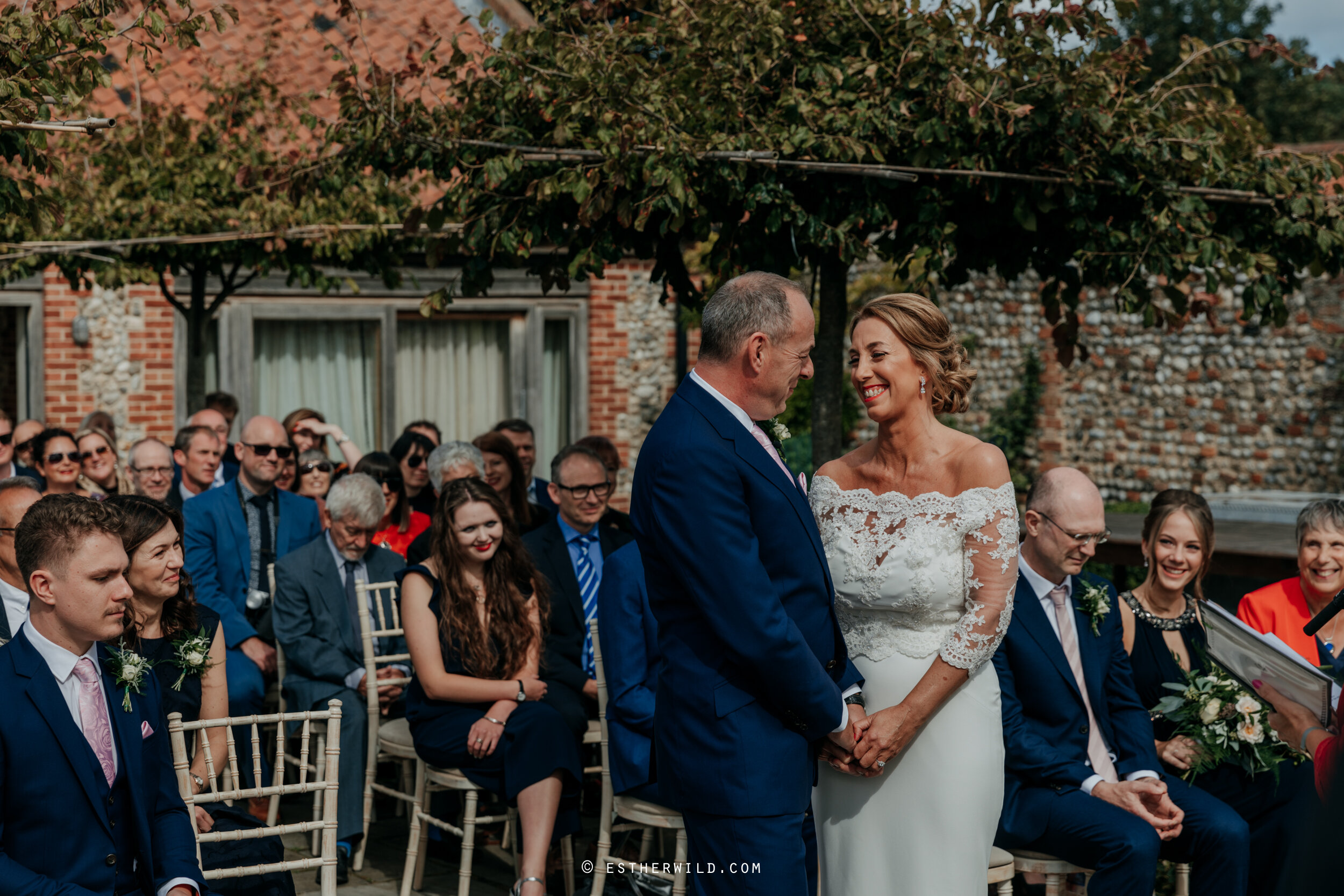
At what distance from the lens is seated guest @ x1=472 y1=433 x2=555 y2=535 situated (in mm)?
6809

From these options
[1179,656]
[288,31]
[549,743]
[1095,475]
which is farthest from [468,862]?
[1095,475]

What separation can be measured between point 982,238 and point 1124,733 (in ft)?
7.55

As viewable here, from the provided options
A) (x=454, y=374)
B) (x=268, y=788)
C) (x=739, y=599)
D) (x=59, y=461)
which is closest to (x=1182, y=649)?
(x=739, y=599)

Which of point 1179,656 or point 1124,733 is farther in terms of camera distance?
point 1179,656

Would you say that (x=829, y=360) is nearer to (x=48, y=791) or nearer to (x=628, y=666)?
(x=628, y=666)

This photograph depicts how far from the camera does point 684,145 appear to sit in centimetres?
485

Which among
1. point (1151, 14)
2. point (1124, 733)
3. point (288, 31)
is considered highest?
point (1151, 14)

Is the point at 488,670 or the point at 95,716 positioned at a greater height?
the point at 95,716

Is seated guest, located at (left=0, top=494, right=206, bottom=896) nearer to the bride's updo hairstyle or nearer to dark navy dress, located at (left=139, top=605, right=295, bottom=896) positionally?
dark navy dress, located at (left=139, top=605, right=295, bottom=896)

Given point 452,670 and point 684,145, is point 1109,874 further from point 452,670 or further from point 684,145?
point 684,145

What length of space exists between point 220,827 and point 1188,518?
3.49 m

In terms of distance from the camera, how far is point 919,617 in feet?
10.7

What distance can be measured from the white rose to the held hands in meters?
0.46

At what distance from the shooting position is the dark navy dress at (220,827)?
377 centimetres
